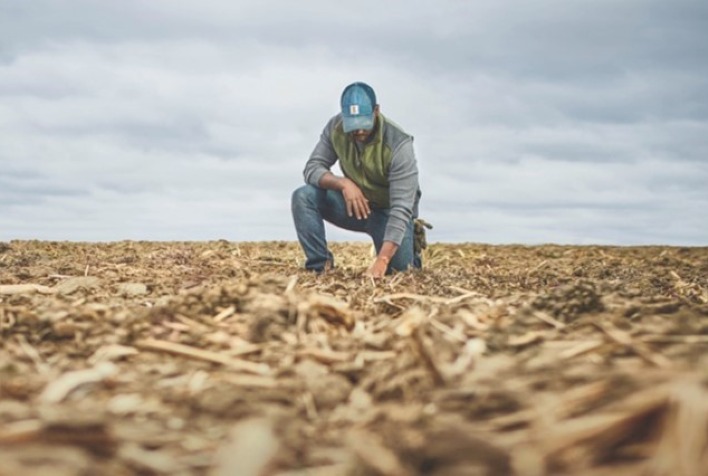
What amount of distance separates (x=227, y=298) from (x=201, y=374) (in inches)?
33.9

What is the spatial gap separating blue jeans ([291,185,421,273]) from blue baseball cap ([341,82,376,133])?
0.93 metres

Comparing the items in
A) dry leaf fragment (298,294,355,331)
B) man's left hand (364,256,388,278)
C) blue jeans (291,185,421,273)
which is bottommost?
dry leaf fragment (298,294,355,331)

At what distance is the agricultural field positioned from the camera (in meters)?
1.50

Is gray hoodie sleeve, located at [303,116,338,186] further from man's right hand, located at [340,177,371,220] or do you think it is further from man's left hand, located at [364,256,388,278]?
man's left hand, located at [364,256,388,278]

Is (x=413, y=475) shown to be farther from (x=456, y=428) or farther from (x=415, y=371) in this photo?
(x=415, y=371)

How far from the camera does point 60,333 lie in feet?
9.35

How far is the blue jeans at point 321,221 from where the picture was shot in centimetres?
657

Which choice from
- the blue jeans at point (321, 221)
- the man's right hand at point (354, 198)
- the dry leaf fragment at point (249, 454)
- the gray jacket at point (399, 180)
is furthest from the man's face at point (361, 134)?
the dry leaf fragment at point (249, 454)

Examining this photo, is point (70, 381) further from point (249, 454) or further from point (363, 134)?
point (363, 134)

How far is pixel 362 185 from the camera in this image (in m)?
6.49

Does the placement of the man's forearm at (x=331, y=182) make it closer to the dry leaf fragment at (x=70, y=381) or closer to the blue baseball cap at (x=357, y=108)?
the blue baseball cap at (x=357, y=108)

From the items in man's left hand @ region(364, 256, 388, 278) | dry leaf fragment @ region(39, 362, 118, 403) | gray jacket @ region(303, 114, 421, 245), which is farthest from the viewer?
gray jacket @ region(303, 114, 421, 245)

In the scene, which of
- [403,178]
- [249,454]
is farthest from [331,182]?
[249,454]

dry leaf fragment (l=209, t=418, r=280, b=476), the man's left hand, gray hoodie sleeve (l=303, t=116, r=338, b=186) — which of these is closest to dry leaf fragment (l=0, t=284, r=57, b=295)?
the man's left hand
